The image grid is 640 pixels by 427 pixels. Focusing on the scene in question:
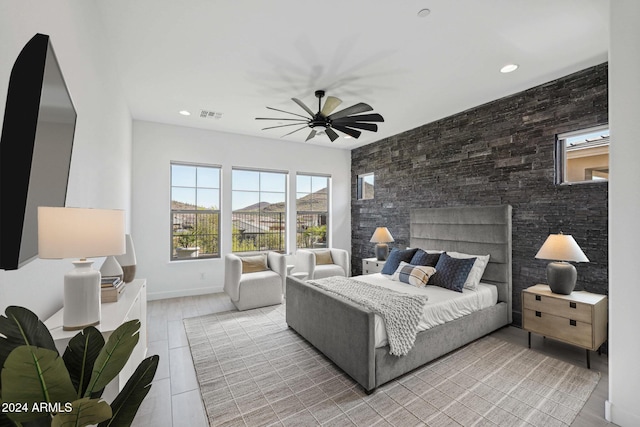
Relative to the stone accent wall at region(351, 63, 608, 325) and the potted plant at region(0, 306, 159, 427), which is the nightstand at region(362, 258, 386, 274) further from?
the potted plant at region(0, 306, 159, 427)

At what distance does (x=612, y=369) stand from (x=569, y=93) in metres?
2.77

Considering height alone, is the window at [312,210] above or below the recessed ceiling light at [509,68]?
below

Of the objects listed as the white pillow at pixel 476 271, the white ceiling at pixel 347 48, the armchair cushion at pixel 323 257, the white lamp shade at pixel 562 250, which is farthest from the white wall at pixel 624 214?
the armchair cushion at pixel 323 257

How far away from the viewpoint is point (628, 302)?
197 cm

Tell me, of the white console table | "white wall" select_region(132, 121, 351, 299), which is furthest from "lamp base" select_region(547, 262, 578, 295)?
"white wall" select_region(132, 121, 351, 299)

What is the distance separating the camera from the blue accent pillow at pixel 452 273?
134 inches

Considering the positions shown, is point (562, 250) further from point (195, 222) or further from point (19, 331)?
point (195, 222)

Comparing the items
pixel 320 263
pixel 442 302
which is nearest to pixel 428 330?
pixel 442 302

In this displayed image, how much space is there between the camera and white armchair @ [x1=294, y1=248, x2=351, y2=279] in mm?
5322

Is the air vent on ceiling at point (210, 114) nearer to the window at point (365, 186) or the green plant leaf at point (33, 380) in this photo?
the window at point (365, 186)

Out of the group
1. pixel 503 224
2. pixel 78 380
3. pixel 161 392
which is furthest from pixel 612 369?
pixel 161 392

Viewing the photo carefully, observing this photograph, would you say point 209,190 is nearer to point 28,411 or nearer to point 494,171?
point 494,171

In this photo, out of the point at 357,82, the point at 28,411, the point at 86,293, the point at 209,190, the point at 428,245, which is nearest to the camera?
the point at 28,411

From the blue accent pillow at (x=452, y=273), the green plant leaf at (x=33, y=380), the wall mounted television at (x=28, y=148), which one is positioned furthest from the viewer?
the blue accent pillow at (x=452, y=273)
